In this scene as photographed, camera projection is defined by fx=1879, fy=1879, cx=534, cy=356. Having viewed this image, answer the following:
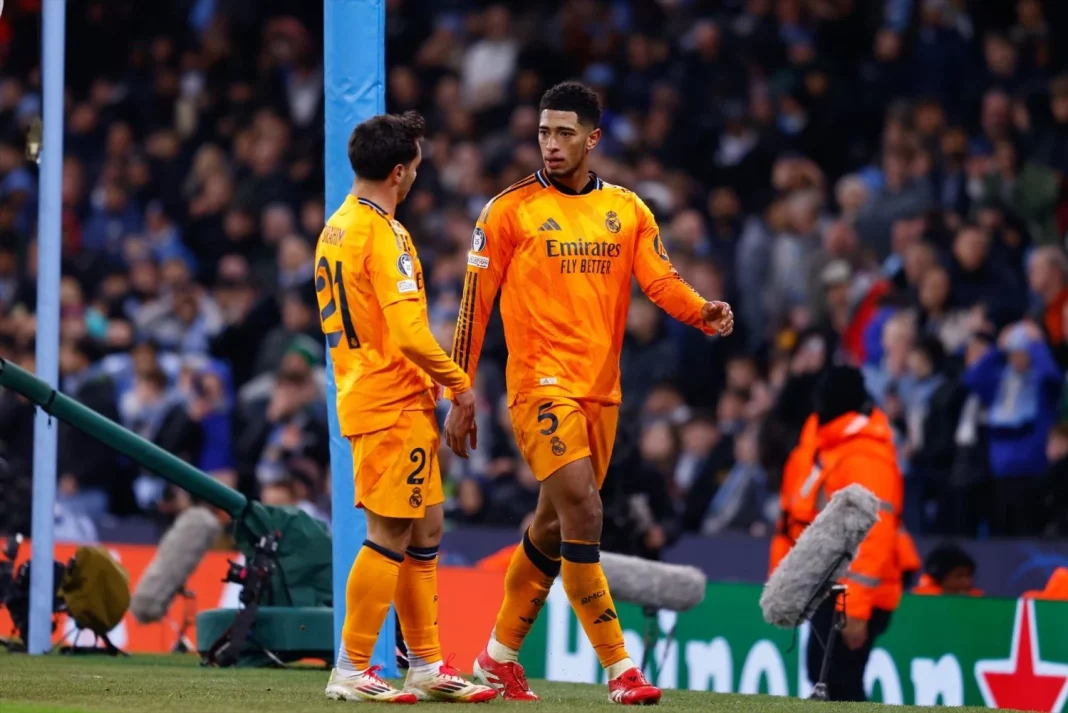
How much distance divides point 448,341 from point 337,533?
6.76 meters

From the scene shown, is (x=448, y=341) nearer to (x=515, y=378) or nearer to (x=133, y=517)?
(x=133, y=517)

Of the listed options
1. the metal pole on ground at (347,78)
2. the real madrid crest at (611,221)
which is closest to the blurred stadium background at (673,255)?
the metal pole on ground at (347,78)

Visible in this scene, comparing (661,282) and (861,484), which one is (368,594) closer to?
(661,282)

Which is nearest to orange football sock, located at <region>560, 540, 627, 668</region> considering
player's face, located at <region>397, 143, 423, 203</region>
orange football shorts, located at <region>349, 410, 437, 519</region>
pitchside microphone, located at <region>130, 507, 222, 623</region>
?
orange football shorts, located at <region>349, 410, 437, 519</region>

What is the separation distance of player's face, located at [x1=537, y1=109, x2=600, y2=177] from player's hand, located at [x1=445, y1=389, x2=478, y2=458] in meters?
1.09

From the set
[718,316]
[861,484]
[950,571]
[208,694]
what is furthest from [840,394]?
[208,694]

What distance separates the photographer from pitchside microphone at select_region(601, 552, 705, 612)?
10.2 m

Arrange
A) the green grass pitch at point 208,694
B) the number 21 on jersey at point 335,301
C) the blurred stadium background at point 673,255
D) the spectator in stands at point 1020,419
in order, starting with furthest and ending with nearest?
the blurred stadium background at point 673,255
the spectator in stands at point 1020,419
the number 21 on jersey at point 335,301
the green grass pitch at point 208,694

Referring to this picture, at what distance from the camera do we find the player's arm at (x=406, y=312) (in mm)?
6758

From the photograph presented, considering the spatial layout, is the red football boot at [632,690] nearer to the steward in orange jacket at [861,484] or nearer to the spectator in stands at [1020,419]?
the steward in orange jacket at [861,484]

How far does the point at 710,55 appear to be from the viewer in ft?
56.0

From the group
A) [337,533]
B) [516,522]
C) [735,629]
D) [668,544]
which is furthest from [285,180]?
[337,533]

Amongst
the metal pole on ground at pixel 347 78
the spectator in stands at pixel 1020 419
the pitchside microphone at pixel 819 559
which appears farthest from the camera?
the spectator in stands at pixel 1020 419

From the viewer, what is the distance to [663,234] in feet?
50.2
